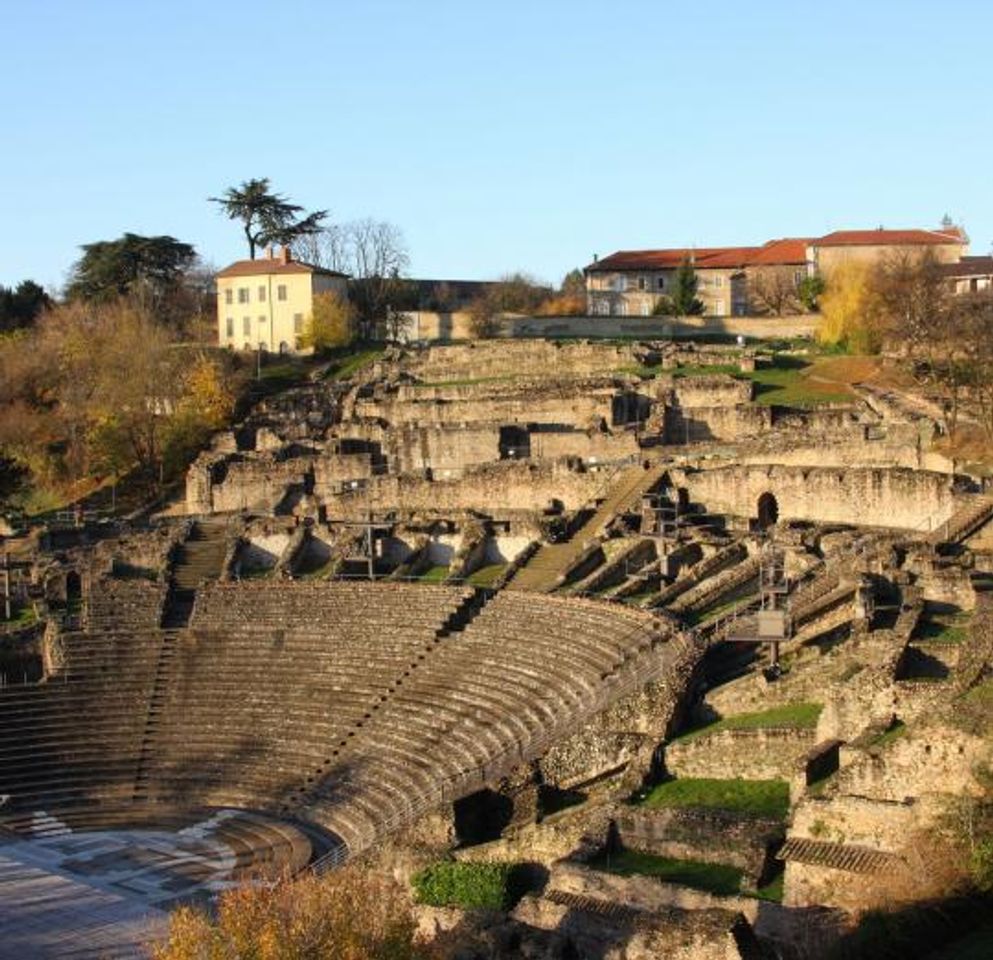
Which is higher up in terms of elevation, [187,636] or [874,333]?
[874,333]

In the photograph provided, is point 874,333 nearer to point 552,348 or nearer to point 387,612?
point 552,348

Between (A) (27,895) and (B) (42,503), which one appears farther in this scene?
(B) (42,503)

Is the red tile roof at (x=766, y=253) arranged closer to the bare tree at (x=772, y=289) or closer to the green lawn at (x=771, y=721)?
the bare tree at (x=772, y=289)

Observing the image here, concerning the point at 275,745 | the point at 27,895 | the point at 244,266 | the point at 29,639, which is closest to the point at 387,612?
the point at 275,745

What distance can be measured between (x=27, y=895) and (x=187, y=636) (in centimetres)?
1319

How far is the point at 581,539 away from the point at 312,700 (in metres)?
10.0

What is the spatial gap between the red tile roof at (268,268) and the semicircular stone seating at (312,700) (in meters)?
33.5

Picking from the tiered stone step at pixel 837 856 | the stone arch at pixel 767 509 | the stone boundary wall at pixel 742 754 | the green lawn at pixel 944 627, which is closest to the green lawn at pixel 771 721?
the stone boundary wall at pixel 742 754

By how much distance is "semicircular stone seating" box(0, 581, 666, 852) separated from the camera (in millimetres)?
35031

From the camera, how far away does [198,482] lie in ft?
191

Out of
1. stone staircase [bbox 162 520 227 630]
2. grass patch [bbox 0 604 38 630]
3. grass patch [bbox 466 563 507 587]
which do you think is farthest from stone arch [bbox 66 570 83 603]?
grass patch [bbox 466 563 507 587]

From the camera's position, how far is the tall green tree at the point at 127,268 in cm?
8369

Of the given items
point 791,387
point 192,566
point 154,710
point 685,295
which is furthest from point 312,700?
point 685,295

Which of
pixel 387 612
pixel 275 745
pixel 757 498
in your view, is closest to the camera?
pixel 275 745
